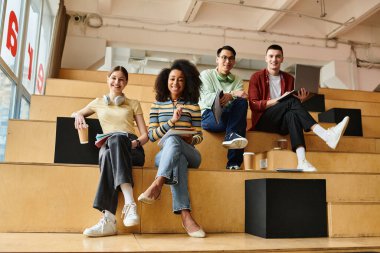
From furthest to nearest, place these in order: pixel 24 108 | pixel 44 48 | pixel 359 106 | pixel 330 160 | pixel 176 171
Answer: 1. pixel 44 48
2. pixel 359 106
3. pixel 24 108
4. pixel 330 160
5. pixel 176 171

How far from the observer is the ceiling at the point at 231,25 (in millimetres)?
5109

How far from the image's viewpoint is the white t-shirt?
2965 millimetres

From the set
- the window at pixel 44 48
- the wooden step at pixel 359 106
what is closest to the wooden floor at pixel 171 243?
the wooden step at pixel 359 106

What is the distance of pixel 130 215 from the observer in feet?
6.06

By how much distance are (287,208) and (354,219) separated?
0.39m

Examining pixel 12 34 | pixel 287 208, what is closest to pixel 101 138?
pixel 287 208

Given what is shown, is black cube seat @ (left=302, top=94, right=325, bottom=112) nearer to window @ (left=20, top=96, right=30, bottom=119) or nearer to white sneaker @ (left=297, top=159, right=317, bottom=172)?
white sneaker @ (left=297, top=159, right=317, bottom=172)

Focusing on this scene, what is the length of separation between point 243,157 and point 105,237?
1.21m

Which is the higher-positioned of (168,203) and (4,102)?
(4,102)

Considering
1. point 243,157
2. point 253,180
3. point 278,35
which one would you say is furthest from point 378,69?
point 253,180

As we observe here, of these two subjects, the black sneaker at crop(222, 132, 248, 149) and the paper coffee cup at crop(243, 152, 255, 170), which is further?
the paper coffee cup at crop(243, 152, 255, 170)

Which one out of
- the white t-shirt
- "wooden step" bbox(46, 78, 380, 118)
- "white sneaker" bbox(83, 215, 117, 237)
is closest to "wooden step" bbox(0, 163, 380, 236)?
"white sneaker" bbox(83, 215, 117, 237)

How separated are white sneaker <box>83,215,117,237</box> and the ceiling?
373 centimetres

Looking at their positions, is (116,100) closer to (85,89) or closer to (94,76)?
(85,89)
